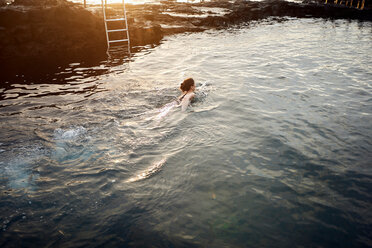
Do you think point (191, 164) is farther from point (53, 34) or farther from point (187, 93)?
point (53, 34)

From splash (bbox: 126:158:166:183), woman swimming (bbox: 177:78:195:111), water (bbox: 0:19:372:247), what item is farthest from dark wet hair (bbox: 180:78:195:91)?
splash (bbox: 126:158:166:183)

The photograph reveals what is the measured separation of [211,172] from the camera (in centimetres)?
468

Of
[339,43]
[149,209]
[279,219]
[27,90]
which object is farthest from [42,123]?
[339,43]

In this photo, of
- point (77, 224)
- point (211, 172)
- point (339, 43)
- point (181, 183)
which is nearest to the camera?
point (77, 224)

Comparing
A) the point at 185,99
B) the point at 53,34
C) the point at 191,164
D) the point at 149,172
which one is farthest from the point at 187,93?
the point at 53,34

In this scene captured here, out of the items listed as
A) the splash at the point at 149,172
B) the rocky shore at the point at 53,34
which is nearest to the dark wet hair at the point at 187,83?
the splash at the point at 149,172

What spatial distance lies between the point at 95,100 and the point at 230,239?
7022mm

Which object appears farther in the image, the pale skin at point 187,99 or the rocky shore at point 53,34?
the rocky shore at point 53,34

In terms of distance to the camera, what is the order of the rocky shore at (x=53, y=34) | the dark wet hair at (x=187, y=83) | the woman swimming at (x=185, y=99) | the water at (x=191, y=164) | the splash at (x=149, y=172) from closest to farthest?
the water at (x=191, y=164) → the splash at (x=149, y=172) → the woman swimming at (x=185, y=99) → the dark wet hair at (x=187, y=83) → the rocky shore at (x=53, y=34)

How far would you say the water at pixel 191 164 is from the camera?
3.46 metres

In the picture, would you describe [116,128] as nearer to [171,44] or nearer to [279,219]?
[279,219]

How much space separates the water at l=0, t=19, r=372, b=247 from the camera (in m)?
3.46

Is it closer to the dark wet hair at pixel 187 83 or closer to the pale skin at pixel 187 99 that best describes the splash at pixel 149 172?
the pale skin at pixel 187 99

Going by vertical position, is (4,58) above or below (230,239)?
above
